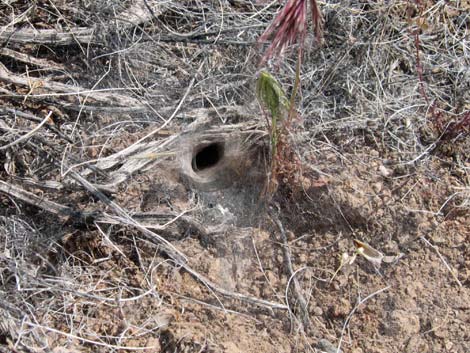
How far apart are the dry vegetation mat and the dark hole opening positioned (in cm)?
1

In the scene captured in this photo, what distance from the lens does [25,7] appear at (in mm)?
2506

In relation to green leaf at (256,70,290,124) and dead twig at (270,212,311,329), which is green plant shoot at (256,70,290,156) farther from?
dead twig at (270,212,311,329)

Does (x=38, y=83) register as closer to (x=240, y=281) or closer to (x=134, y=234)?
(x=134, y=234)

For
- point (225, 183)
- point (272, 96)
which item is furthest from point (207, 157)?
point (272, 96)

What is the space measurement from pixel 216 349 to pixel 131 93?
1010 millimetres

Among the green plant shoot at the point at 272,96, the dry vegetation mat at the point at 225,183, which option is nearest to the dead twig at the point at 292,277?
the dry vegetation mat at the point at 225,183

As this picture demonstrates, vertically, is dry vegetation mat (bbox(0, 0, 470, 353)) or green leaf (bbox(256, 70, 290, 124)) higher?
green leaf (bbox(256, 70, 290, 124))

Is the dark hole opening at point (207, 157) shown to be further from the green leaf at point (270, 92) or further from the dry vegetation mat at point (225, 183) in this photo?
the green leaf at point (270, 92)

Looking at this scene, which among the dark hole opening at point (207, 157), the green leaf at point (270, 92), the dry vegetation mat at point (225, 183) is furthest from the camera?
the dark hole opening at point (207, 157)

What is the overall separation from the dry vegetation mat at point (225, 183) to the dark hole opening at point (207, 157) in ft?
0.04

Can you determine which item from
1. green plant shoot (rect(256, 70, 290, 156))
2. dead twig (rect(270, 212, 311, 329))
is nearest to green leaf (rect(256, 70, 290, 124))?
green plant shoot (rect(256, 70, 290, 156))

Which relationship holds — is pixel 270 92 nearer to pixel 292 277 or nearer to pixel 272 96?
pixel 272 96

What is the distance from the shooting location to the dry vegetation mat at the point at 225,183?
2.14m

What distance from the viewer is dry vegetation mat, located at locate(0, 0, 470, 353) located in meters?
2.14
